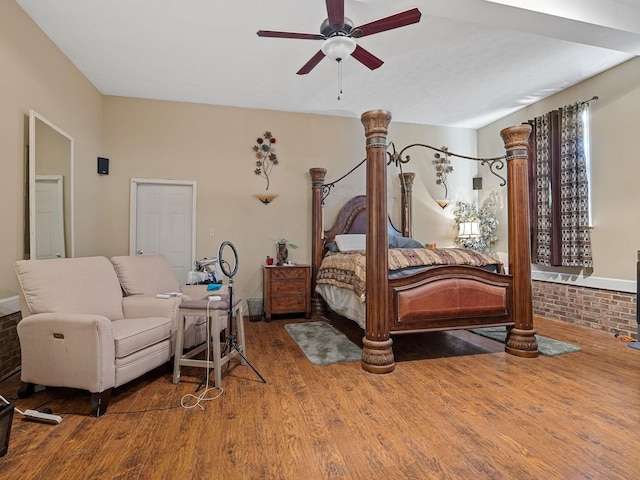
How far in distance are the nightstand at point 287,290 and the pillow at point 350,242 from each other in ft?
1.83

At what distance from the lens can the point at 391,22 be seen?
2471 mm

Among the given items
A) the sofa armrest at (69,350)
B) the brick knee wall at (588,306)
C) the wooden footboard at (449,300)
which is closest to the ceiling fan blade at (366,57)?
the wooden footboard at (449,300)

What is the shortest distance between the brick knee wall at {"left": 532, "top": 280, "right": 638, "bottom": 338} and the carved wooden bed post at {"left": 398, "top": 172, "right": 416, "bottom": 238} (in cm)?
194

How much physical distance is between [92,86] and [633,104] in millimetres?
6338

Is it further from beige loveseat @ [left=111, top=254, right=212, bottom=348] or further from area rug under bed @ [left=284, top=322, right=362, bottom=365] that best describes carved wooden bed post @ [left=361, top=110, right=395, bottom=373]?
beige loveseat @ [left=111, top=254, right=212, bottom=348]

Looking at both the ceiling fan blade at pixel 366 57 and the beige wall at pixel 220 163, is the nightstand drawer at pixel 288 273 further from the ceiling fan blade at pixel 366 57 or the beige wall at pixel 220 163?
the ceiling fan blade at pixel 366 57

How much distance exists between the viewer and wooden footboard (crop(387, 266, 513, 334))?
2994 millimetres

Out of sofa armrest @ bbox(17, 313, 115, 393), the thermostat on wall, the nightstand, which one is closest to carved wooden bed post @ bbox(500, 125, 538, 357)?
the nightstand

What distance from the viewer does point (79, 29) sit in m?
3.26

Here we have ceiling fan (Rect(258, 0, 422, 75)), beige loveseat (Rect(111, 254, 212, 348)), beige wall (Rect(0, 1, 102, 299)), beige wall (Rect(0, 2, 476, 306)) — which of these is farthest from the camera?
beige wall (Rect(0, 2, 476, 306))

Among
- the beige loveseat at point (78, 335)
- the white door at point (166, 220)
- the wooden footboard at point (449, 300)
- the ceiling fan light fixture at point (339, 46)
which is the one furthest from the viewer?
the white door at point (166, 220)

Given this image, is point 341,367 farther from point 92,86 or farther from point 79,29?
point 92,86

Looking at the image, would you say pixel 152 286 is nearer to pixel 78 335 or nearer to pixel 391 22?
pixel 78 335

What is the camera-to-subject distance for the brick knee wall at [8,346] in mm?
2668
